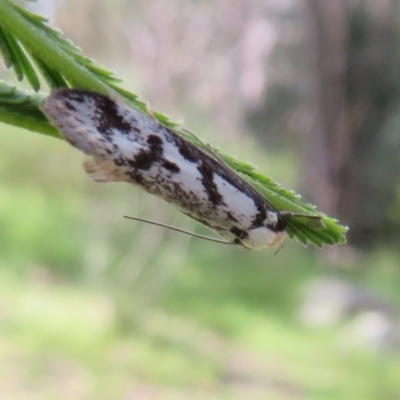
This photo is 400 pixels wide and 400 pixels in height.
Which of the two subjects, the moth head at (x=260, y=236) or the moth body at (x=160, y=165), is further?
the moth head at (x=260, y=236)

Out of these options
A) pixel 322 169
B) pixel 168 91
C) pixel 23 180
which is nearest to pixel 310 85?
pixel 322 169

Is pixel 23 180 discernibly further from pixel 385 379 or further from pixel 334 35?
pixel 385 379

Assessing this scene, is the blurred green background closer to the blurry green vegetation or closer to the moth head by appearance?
the blurry green vegetation

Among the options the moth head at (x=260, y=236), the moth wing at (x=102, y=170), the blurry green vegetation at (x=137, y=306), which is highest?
the blurry green vegetation at (x=137, y=306)

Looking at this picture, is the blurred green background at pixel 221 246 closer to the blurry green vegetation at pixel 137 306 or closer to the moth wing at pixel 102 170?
the blurry green vegetation at pixel 137 306

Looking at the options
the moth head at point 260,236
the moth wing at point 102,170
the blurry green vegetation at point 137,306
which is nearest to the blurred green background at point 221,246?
the blurry green vegetation at point 137,306

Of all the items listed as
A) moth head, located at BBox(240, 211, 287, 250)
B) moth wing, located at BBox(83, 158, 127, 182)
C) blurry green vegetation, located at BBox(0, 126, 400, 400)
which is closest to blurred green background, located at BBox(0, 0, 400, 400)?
blurry green vegetation, located at BBox(0, 126, 400, 400)

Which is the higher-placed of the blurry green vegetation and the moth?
the blurry green vegetation
